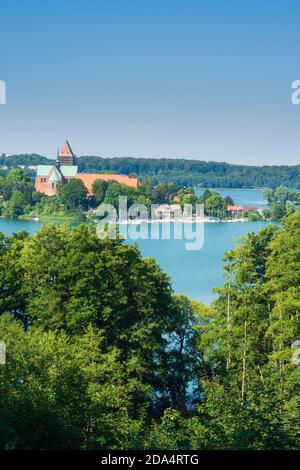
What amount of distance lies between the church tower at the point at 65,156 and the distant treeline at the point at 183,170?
6968 millimetres

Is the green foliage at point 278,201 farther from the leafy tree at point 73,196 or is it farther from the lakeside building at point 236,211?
the leafy tree at point 73,196

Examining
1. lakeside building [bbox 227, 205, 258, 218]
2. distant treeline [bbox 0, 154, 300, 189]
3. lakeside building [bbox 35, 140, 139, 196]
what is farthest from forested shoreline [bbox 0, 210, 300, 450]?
distant treeline [bbox 0, 154, 300, 189]

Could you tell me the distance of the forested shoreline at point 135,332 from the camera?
7.02m

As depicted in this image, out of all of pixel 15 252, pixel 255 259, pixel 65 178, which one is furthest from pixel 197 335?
pixel 65 178

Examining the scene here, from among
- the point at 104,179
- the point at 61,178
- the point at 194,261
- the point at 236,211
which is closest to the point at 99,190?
the point at 104,179

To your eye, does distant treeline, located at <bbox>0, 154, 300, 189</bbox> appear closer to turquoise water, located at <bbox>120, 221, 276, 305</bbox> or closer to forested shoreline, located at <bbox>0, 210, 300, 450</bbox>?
turquoise water, located at <bbox>120, 221, 276, 305</bbox>

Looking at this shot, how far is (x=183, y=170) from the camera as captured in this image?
3701 inches

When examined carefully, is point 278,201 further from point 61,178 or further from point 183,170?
point 183,170

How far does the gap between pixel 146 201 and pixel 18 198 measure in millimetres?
10182

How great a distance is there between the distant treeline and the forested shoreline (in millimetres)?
70057

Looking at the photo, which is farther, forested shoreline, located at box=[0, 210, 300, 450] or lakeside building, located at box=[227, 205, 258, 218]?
lakeside building, located at box=[227, 205, 258, 218]

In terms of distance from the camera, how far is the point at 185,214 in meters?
59.8

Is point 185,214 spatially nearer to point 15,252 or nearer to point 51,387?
point 15,252

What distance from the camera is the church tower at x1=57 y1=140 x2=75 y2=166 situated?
260 ft
